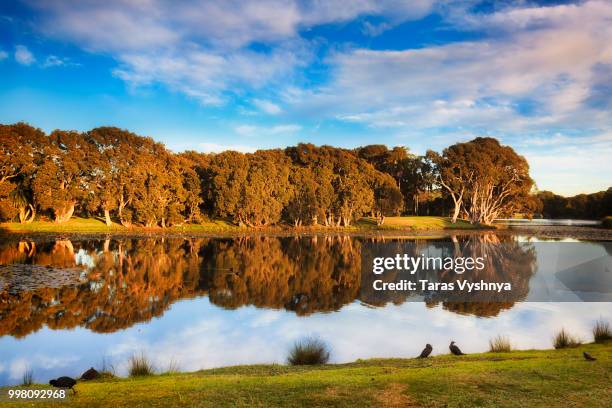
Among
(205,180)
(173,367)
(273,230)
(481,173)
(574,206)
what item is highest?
(481,173)

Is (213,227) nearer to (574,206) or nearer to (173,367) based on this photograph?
(173,367)

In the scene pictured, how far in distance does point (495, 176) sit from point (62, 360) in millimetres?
80296

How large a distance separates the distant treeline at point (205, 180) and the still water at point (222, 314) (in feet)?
91.6

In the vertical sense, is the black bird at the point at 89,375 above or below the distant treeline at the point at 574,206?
below

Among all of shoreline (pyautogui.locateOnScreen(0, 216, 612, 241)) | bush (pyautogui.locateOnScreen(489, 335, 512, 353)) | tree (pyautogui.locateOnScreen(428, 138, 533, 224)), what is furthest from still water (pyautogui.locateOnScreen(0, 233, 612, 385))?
tree (pyautogui.locateOnScreen(428, 138, 533, 224))

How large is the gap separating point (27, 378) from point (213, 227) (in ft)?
184

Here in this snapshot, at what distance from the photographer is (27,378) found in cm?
1059

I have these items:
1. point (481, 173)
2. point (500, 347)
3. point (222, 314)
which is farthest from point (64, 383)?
point (481, 173)

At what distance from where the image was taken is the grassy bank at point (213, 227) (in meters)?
55.5

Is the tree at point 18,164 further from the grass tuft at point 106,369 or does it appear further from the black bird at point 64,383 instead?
the black bird at point 64,383

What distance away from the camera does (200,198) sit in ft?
220

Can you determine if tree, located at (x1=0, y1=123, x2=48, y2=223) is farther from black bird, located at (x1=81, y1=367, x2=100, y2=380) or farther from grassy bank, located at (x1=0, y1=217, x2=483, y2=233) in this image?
black bird, located at (x1=81, y1=367, x2=100, y2=380)

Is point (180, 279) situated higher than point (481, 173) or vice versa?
point (481, 173)

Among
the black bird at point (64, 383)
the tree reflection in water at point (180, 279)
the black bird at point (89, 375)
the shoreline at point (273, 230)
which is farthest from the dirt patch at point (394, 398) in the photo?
the shoreline at point (273, 230)
